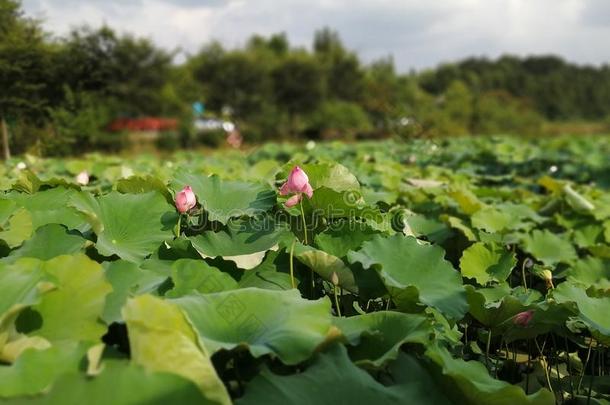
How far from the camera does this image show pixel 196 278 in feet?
3.89

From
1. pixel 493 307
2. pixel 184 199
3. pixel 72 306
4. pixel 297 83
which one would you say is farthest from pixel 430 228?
pixel 297 83

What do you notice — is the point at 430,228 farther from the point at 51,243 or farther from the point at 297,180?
the point at 51,243

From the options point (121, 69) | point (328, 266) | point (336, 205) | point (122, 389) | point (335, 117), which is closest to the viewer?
point (122, 389)

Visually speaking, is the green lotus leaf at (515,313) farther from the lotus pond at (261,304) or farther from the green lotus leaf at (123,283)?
the green lotus leaf at (123,283)

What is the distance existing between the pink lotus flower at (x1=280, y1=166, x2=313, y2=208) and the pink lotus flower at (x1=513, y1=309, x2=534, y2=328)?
1.77 feet

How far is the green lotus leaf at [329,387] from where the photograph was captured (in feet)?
2.91

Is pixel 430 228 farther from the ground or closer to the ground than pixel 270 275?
closer to the ground

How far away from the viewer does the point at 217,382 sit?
32.1 inches

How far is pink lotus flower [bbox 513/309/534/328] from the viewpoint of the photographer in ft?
4.56

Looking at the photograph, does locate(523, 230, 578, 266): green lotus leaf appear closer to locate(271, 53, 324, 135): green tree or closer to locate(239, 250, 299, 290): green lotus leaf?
locate(239, 250, 299, 290): green lotus leaf

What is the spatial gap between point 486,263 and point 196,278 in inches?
44.8

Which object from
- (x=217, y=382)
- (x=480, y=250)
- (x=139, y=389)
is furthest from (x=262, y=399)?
(x=480, y=250)

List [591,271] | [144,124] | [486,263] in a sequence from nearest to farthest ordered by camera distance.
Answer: [486,263] < [591,271] < [144,124]

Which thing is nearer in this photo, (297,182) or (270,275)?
(270,275)
